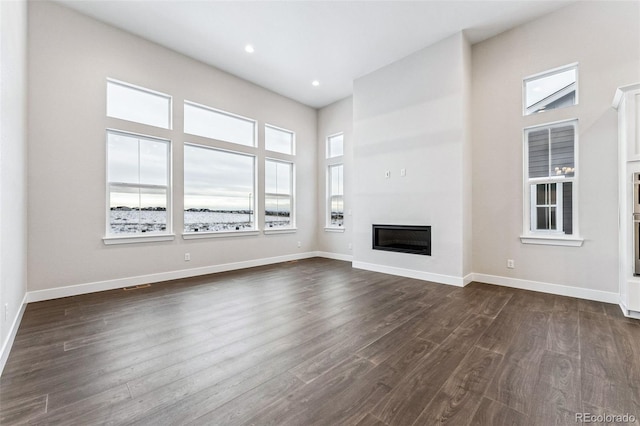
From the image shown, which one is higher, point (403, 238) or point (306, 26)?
point (306, 26)

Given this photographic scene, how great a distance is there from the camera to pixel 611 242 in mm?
3336

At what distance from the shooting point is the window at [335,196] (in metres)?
6.68

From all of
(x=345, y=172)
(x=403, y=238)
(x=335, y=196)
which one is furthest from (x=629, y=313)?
(x=335, y=196)

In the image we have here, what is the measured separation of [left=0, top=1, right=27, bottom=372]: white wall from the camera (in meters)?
2.04

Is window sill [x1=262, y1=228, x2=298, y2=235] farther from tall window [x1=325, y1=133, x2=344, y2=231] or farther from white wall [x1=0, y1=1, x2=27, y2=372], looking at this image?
white wall [x1=0, y1=1, x2=27, y2=372]

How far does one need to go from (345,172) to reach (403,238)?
2353 mm

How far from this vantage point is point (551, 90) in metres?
3.84

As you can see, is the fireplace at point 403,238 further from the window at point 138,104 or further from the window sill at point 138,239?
the window at point 138,104

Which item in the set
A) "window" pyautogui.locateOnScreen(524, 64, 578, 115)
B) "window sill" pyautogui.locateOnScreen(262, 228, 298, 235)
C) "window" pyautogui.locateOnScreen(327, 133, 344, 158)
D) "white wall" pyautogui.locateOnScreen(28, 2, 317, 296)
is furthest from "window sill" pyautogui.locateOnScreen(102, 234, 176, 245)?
"window" pyautogui.locateOnScreen(524, 64, 578, 115)

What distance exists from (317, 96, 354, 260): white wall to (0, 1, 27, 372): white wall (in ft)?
16.6

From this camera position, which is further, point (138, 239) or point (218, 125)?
point (218, 125)

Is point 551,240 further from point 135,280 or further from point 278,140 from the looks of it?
point 135,280

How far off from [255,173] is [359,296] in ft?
11.8

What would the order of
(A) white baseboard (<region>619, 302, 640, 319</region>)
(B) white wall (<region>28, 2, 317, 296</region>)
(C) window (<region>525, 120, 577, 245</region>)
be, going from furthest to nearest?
1. (C) window (<region>525, 120, 577, 245</region>)
2. (B) white wall (<region>28, 2, 317, 296</region>)
3. (A) white baseboard (<region>619, 302, 640, 319</region>)
